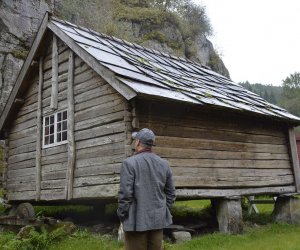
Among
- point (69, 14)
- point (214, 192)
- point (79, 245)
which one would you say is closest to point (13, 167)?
point (79, 245)

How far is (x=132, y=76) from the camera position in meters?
8.81

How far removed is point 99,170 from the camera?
927 cm

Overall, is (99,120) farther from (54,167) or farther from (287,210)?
(287,210)

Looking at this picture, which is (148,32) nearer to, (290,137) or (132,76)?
(290,137)

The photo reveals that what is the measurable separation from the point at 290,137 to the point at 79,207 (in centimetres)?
795

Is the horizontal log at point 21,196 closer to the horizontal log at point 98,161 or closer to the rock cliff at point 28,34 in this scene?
the horizontal log at point 98,161

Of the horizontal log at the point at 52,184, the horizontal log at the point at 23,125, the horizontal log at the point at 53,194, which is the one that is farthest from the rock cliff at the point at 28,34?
the horizontal log at the point at 53,194

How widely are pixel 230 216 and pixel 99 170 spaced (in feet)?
11.6

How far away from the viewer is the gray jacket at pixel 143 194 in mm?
4871

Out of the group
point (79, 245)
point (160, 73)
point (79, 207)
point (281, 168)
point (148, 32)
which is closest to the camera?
point (79, 245)

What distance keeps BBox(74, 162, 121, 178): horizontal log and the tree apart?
59.0m

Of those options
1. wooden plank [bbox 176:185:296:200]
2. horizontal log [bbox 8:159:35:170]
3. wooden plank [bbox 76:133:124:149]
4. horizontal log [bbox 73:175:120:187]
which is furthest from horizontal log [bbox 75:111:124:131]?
horizontal log [bbox 8:159:35:170]

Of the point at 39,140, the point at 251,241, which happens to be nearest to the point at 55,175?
the point at 39,140

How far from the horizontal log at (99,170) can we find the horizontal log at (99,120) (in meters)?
0.99
